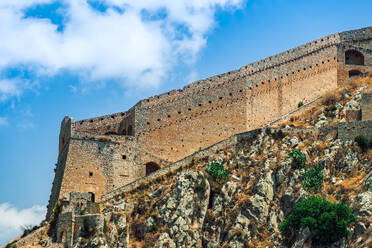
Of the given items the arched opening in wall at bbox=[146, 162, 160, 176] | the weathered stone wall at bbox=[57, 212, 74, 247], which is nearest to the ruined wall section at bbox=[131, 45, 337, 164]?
the arched opening in wall at bbox=[146, 162, 160, 176]

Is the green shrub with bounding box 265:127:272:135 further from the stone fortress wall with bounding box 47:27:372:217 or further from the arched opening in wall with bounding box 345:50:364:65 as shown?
the arched opening in wall with bounding box 345:50:364:65

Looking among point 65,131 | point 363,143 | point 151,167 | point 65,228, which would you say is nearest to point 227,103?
point 151,167

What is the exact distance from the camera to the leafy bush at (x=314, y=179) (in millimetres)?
Result: 51562

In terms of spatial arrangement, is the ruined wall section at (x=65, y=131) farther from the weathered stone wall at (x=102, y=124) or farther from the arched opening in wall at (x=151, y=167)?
the arched opening in wall at (x=151, y=167)

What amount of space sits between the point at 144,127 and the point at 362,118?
18.9m

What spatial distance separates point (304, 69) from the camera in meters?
70.7

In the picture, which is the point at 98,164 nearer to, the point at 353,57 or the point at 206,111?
the point at 206,111

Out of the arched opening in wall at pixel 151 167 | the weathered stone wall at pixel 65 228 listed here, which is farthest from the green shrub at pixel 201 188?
the arched opening in wall at pixel 151 167

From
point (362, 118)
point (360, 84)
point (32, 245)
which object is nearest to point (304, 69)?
point (360, 84)

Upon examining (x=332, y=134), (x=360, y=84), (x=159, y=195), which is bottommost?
(x=159, y=195)

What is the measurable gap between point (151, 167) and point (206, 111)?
765 centimetres

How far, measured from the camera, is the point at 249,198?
52.4 meters

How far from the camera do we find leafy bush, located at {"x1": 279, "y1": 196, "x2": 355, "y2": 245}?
47.2 metres

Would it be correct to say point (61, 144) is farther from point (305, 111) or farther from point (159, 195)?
point (305, 111)
